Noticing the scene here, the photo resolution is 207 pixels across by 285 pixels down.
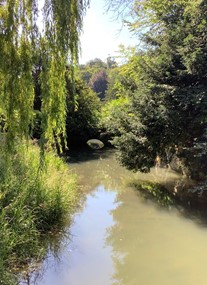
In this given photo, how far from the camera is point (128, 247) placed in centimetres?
492

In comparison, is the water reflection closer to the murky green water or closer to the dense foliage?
the murky green water

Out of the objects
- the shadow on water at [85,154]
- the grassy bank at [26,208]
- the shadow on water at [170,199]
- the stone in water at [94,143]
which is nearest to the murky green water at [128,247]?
the shadow on water at [170,199]

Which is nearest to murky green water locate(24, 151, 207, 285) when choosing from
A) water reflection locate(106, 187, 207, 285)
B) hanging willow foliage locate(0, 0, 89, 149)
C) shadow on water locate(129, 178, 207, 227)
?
water reflection locate(106, 187, 207, 285)

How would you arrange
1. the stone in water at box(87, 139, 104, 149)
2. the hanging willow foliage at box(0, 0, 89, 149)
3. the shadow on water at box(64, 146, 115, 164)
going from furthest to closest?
the stone in water at box(87, 139, 104, 149) < the shadow on water at box(64, 146, 115, 164) < the hanging willow foliage at box(0, 0, 89, 149)

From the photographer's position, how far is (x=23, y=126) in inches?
102

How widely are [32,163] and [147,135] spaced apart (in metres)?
2.74

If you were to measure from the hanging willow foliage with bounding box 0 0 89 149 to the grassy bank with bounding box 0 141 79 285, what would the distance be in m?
0.36

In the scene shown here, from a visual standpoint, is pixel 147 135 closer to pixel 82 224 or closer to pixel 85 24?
pixel 82 224

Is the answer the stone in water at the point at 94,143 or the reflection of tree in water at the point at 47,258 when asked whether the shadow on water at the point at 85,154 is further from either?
the reflection of tree in water at the point at 47,258

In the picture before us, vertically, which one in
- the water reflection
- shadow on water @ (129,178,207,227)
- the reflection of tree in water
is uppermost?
the reflection of tree in water

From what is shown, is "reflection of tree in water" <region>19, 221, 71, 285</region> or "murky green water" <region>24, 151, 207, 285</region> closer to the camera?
"reflection of tree in water" <region>19, 221, 71, 285</region>

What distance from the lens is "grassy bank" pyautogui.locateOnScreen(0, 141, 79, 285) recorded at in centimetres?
360

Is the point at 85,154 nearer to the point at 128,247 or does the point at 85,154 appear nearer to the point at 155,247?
the point at 128,247

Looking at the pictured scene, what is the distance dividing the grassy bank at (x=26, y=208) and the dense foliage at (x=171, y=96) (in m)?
2.06
